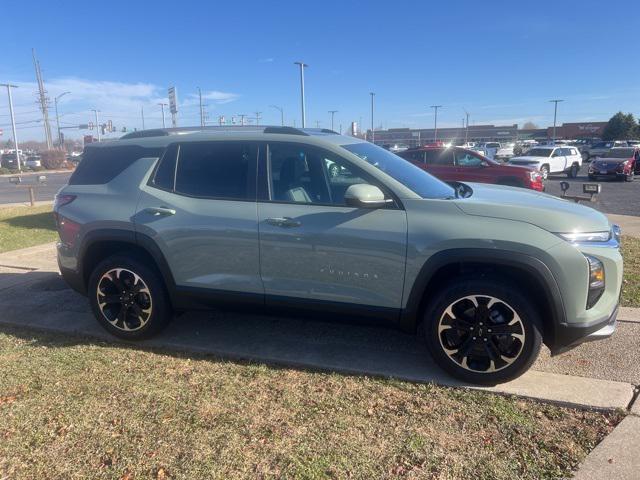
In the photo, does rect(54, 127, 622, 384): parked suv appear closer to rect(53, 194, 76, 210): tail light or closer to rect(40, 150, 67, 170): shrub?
rect(53, 194, 76, 210): tail light

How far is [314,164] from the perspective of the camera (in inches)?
156

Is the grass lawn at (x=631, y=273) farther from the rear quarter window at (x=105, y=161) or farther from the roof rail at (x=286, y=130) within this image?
the rear quarter window at (x=105, y=161)

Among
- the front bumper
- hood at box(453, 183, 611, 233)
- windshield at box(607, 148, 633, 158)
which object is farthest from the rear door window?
windshield at box(607, 148, 633, 158)

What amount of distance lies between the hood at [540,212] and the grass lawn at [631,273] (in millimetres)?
2028

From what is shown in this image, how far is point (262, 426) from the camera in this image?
10.0 ft

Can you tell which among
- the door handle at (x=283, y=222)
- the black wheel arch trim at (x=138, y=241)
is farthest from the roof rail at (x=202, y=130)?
the black wheel arch trim at (x=138, y=241)

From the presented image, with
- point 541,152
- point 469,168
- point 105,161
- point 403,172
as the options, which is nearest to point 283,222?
point 403,172

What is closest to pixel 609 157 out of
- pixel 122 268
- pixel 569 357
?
pixel 569 357

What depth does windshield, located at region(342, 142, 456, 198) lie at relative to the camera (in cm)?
385

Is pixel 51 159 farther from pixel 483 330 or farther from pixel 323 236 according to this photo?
pixel 483 330

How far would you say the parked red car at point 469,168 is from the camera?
43.7 feet

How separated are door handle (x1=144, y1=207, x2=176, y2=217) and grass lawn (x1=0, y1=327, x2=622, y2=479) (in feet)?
3.99

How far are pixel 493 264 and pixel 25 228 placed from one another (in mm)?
10136

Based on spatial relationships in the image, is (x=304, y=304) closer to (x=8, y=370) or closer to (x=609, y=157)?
(x=8, y=370)
